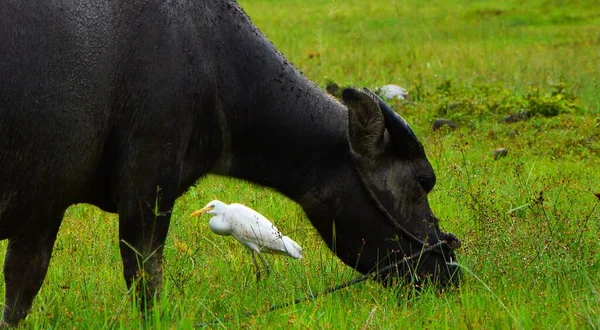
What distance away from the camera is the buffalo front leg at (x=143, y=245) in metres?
4.44

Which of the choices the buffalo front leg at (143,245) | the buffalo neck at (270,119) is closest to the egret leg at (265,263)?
the buffalo neck at (270,119)

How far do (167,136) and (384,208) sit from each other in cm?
127

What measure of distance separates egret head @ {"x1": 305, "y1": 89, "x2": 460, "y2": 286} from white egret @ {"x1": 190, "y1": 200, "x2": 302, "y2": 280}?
2.26 ft

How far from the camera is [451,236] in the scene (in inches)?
207

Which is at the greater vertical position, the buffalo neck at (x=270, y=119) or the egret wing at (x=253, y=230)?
the buffalo neck at (x=270, y=119)

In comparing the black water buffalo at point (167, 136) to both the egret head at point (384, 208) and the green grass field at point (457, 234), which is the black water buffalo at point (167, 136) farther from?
the green grass field at point (457, 234)

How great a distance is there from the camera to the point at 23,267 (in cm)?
500

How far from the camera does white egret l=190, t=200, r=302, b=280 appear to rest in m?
5.91

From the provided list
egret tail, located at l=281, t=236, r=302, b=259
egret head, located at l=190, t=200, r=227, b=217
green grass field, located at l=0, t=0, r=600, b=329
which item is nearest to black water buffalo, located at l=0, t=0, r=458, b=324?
green grass field, located at l=0, t=0, r=600, b=329

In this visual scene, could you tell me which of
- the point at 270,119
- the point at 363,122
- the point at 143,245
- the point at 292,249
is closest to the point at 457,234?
the point at 292,249

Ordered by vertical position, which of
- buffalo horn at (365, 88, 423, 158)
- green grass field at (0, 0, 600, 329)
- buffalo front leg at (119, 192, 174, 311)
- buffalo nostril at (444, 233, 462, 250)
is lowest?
green grass field at (0, 0, 600, 329)

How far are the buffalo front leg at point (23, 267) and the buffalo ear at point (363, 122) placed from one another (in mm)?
1519

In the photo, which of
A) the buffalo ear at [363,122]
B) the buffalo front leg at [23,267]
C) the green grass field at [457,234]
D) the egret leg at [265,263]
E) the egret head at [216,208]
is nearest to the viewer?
the green grass field at [457,234]

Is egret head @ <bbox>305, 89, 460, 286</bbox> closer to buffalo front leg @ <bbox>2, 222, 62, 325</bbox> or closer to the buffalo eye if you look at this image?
the buffalo eye
